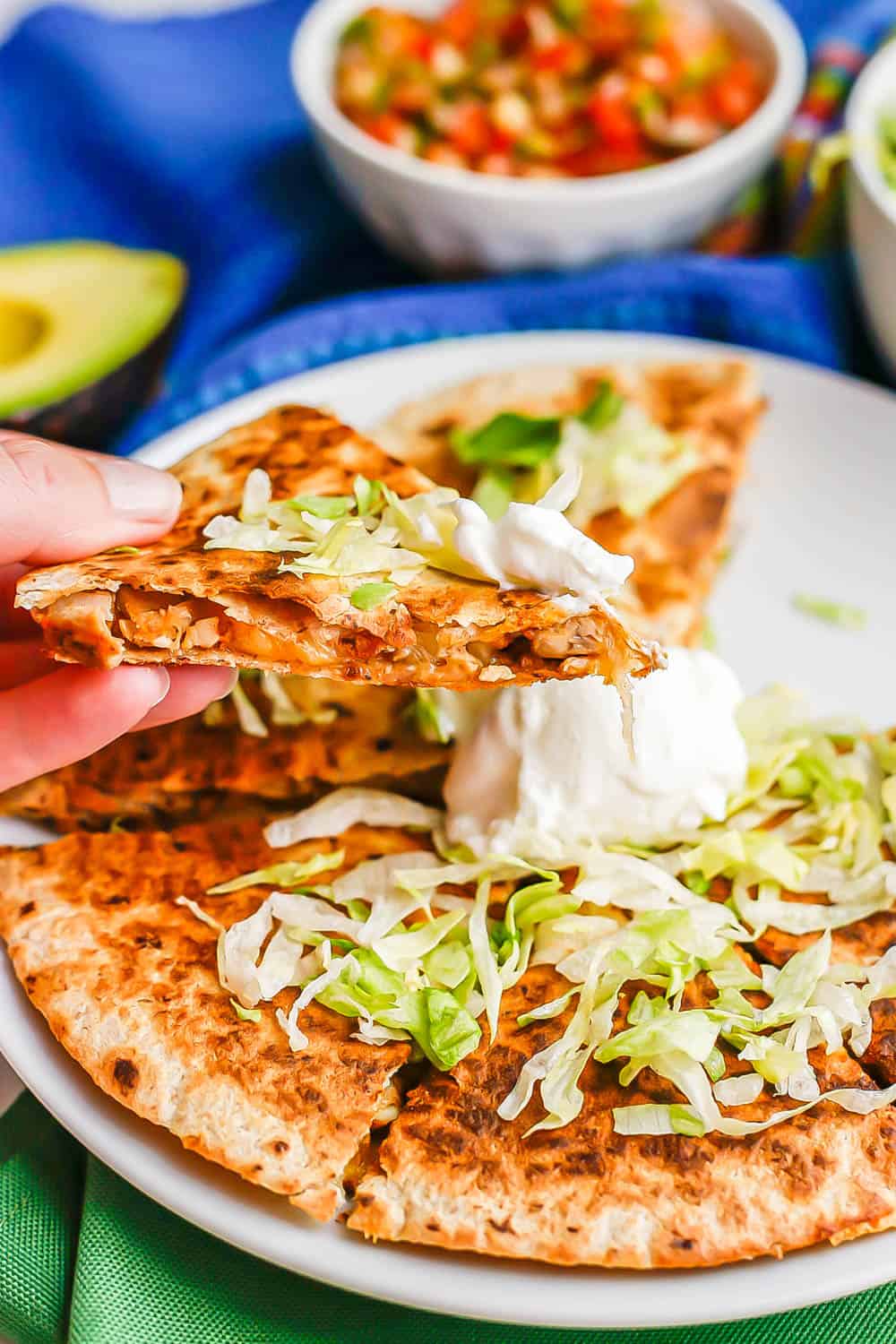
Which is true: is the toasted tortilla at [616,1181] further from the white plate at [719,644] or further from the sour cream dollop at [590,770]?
the sour cream dollop at [590,770]

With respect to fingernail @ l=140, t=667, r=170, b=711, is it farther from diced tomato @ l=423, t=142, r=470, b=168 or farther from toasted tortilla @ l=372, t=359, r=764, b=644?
diced tomato @ l=423, t=142, r=470, b=168

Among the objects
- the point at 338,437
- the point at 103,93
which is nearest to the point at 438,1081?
the point at 338,437

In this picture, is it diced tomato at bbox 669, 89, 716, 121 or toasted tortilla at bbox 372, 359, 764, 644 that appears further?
diced tomato at bbox 669, 89, 716, 121

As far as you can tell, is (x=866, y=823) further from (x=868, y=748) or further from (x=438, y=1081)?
(x=438, y=1081)

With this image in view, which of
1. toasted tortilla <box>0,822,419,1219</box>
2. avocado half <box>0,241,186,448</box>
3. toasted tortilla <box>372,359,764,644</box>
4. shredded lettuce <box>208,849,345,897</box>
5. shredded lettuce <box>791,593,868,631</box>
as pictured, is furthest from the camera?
avocado half <box>0,241,186,448</box>

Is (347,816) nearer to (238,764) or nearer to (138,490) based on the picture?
(238,764)

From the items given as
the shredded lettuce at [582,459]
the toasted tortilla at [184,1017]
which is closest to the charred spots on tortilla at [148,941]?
the toasted tortilla at [184,1017]

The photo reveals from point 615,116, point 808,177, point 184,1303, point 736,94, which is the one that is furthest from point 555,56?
point 184,1303

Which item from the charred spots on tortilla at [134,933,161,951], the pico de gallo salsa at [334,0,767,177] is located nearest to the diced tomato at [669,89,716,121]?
the pico de gallo salsa at [334,0,767,177]
